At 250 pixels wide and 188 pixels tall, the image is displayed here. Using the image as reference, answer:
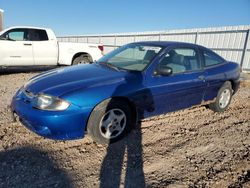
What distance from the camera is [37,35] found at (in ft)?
29.0

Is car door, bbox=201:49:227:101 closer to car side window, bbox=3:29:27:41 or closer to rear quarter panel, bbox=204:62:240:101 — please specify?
rear quarter panel, bbox=204:62:240:101

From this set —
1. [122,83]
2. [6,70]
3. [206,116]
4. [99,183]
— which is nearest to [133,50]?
[122,83]

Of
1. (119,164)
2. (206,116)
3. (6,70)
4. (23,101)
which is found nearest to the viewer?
(119,164)

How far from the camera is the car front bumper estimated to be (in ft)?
10.1

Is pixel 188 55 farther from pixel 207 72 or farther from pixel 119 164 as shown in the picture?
pixel 119 164

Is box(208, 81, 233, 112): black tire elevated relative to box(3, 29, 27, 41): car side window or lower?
lower

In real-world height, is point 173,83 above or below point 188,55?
below

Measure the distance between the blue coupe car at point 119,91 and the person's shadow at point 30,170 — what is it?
308mm

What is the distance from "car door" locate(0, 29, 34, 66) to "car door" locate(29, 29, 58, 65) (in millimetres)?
190

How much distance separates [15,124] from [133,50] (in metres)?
2.47

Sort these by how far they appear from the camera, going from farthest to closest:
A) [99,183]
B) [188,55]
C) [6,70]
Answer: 1. [6,70]
2. [188,55]
3. [99,183]

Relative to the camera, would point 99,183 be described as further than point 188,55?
No

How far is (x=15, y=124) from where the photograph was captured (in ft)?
13.3

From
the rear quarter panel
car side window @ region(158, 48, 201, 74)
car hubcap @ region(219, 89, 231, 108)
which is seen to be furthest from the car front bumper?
car hubcap @ region(219, 89, 231, 108)
